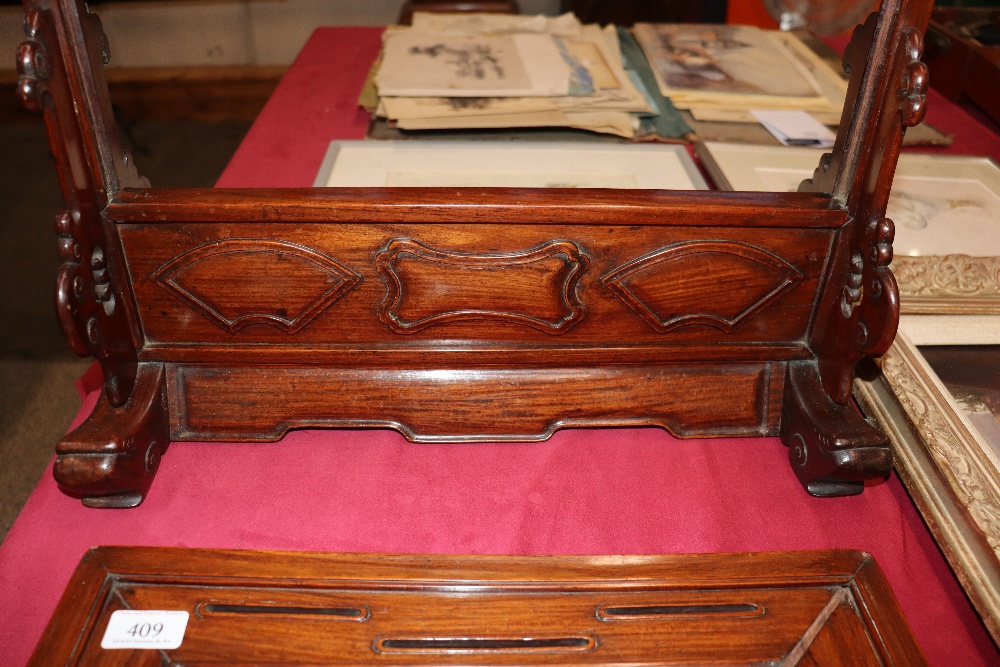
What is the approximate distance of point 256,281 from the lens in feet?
3.06

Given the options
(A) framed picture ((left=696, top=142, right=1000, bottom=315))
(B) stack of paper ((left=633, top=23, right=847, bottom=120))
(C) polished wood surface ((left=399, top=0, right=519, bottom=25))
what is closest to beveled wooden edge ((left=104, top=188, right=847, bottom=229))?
(A) framed picture ((left=696, top=142, right=1000, bottom=315))

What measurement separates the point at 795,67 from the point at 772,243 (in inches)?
39.7

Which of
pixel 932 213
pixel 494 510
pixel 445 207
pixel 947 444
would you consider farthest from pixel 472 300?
pixel 932 213

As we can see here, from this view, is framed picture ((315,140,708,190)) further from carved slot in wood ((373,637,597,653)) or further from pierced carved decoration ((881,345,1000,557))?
carved slot in wood ((373,637,597,653))

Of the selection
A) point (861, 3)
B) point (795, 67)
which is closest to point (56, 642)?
point (861, 3)

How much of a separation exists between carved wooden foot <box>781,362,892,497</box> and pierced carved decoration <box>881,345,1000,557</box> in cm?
7

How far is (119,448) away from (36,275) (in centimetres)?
181

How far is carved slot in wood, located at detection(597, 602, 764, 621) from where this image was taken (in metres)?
0.82

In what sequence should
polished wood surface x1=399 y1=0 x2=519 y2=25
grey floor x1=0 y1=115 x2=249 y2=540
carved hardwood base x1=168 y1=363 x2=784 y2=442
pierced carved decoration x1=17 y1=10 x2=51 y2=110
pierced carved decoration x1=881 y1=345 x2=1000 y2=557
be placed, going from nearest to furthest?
1. pierced carved decoration x1=17 y1=10 x2=51 y2=110
2. pierced carved decoration x1=881 y1=345 x2=1000 y2=557
3. carved hardwood base x1=168 y1=363 x2=784 y2=442
4. grey floor x1=0 y1=115 x2=249 y2=540
5. polished wood surface x1=399 y1=0 x2=519 y2=25

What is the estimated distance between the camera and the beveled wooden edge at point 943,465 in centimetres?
84

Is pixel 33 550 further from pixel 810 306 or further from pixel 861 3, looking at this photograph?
pixel 861 3

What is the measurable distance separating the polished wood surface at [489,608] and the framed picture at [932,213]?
0.51 metres

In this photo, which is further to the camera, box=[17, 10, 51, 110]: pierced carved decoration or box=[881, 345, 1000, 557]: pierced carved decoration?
box=[881, 345, 1000, 557]: pierced carved decoration

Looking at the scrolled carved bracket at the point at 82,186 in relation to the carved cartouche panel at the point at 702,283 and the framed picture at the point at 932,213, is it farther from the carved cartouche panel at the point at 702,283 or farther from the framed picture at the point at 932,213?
the framed picture at the point at 932,213
